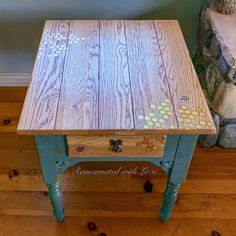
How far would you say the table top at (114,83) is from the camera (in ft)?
2.94

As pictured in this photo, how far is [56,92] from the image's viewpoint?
3.27ft

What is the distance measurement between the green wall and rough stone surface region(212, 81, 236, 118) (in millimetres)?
478

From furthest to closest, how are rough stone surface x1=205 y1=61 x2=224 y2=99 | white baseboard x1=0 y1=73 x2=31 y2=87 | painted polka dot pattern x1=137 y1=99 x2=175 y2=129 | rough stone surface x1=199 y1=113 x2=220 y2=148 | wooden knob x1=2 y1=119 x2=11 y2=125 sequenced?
1. white baseboard x1=0 y1=73 x2=31 y2=87
2. wooden knob x1=2 y1=119 x2=11 y2=125
3. rough stone surface x1=199 y1=113 x2=220 y2=148
4. rough stone surface x1=205 y1=61 x2=224 y2=99
5. painted polka dot pattern x1=137 y1=99 x2=175 y2=129

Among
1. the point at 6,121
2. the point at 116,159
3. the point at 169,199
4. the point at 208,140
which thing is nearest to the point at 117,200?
the point at 169,199

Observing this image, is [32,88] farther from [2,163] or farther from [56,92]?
[2,163]

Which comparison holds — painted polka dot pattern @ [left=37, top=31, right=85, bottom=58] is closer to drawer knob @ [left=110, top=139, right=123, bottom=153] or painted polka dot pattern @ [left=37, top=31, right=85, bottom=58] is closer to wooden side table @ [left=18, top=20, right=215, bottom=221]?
wooden side table @ [left=18, top=20, right=215, bottom=221]

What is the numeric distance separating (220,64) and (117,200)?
74 centimetres

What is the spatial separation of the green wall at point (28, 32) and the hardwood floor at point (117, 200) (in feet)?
1.67

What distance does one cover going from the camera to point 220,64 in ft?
4.43

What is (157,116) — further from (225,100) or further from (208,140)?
(208,140)

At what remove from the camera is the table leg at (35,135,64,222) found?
93 cm

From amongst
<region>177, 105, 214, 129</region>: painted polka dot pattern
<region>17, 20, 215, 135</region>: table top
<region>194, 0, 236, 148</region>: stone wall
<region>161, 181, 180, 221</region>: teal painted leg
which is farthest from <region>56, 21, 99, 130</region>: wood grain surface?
<region>194, 0, 236, 148</region>: stone wall

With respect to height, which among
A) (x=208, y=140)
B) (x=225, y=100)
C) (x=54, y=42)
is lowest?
(x=208, y=140)

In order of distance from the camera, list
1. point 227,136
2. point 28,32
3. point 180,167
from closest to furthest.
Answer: point 180,167
point 227,136
point 28,32
